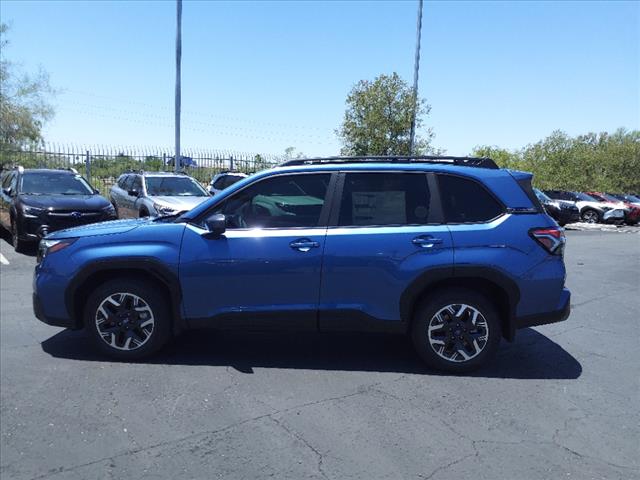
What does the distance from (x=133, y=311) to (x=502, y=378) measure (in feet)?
10.6

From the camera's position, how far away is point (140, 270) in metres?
4.71

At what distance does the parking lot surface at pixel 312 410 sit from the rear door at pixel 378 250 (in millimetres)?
550

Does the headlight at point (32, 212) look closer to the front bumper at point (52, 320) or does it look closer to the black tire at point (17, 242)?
the black tire at point (17, 242)

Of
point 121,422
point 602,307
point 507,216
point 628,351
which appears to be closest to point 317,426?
point 121,422

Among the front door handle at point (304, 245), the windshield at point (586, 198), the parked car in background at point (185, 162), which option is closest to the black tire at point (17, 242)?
the front door handle at point (304, 245)

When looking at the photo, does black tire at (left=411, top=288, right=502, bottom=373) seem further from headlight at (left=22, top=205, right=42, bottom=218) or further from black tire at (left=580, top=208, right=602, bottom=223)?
black tire at (left=580, top=208, right=602, bottom=223)

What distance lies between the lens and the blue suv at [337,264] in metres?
4.45

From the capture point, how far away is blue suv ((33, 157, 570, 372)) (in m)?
4.45

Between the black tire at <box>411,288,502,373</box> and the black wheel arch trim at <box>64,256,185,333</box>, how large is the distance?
2.07 metres

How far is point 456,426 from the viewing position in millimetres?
3607

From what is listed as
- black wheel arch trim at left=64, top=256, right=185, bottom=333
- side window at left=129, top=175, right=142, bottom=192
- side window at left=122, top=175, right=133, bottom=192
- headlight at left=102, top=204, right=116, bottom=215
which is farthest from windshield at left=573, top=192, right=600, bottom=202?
black wheel arch trim at left=64, top=256, right=185, bottom=333

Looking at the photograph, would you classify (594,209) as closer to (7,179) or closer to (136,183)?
(136,183)

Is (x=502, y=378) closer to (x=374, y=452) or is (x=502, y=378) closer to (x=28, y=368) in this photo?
(x=374, y=452)

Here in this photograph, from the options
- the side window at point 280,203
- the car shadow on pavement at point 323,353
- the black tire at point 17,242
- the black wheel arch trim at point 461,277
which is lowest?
the car shadow on pavement at point 323,353
